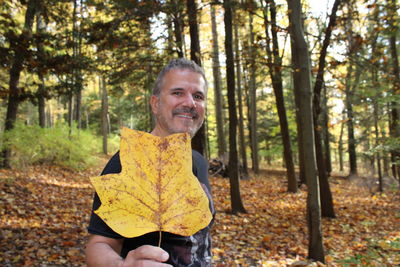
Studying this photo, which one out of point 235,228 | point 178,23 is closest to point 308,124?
point 235,228

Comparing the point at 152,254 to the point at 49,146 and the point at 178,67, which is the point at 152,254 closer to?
the point at 178,67

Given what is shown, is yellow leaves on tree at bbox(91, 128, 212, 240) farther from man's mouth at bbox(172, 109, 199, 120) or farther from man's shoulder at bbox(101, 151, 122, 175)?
man's mouth at bbox(172, 109, 199, 120)

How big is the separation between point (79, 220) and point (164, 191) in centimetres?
578

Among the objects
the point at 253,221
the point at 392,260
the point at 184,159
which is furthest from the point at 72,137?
the point at 184,159

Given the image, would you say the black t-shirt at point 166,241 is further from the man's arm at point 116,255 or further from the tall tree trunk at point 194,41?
the tall tree trunk at point 194,41

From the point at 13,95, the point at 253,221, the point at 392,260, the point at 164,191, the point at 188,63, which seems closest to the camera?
the point at 164,191

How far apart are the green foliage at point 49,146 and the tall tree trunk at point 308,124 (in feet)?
27.9

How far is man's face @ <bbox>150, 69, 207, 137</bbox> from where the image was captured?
141 cm

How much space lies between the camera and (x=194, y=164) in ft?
4.87

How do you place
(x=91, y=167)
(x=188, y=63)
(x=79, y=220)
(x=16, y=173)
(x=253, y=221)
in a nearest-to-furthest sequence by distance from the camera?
(x=188, y=63)
(x=79, y=220)
(x=253, y=221)
(x=16, y=173)
(x=91, y=167)

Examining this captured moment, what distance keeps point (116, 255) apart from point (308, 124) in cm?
398

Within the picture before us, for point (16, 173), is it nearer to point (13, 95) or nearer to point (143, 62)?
point (13, 95)

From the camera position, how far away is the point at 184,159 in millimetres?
804

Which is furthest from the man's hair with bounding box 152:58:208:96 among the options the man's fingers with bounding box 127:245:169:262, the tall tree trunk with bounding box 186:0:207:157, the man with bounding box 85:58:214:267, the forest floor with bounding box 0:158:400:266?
the tall tree trunk with bounding box 186:0:207:157
